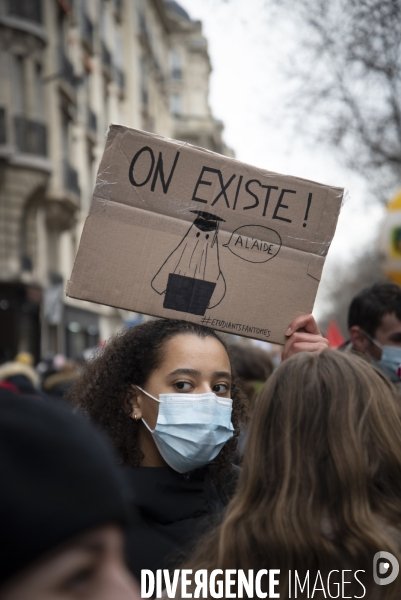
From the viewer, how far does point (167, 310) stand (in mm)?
2717

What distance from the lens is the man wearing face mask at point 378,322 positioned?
176 inches

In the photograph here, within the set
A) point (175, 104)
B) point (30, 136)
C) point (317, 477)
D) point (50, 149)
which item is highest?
point (317, 477)

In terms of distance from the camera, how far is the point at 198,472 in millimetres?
2762

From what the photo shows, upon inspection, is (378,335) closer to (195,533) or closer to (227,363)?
(227,363)

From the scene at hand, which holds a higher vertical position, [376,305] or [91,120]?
[376,305]

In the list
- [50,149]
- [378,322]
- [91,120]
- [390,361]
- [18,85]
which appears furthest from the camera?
[91,120]

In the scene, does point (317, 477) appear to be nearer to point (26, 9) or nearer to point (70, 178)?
point (26, 9)

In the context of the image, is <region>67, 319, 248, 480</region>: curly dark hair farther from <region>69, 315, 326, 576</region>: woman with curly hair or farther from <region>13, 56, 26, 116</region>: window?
<region>13, 56, 26, 116</region>: window

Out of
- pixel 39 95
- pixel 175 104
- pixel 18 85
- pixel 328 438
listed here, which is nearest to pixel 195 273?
pixel 328 438

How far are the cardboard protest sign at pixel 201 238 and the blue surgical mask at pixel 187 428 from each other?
263 millimetres

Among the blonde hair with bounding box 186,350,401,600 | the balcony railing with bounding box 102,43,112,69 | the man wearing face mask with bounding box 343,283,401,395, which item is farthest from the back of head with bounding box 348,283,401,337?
the balcony railing with bounding box 102,43,112,69

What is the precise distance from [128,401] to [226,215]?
0.72 m

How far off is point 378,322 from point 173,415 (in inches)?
82.4

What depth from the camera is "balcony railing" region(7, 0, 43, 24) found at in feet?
69.7
